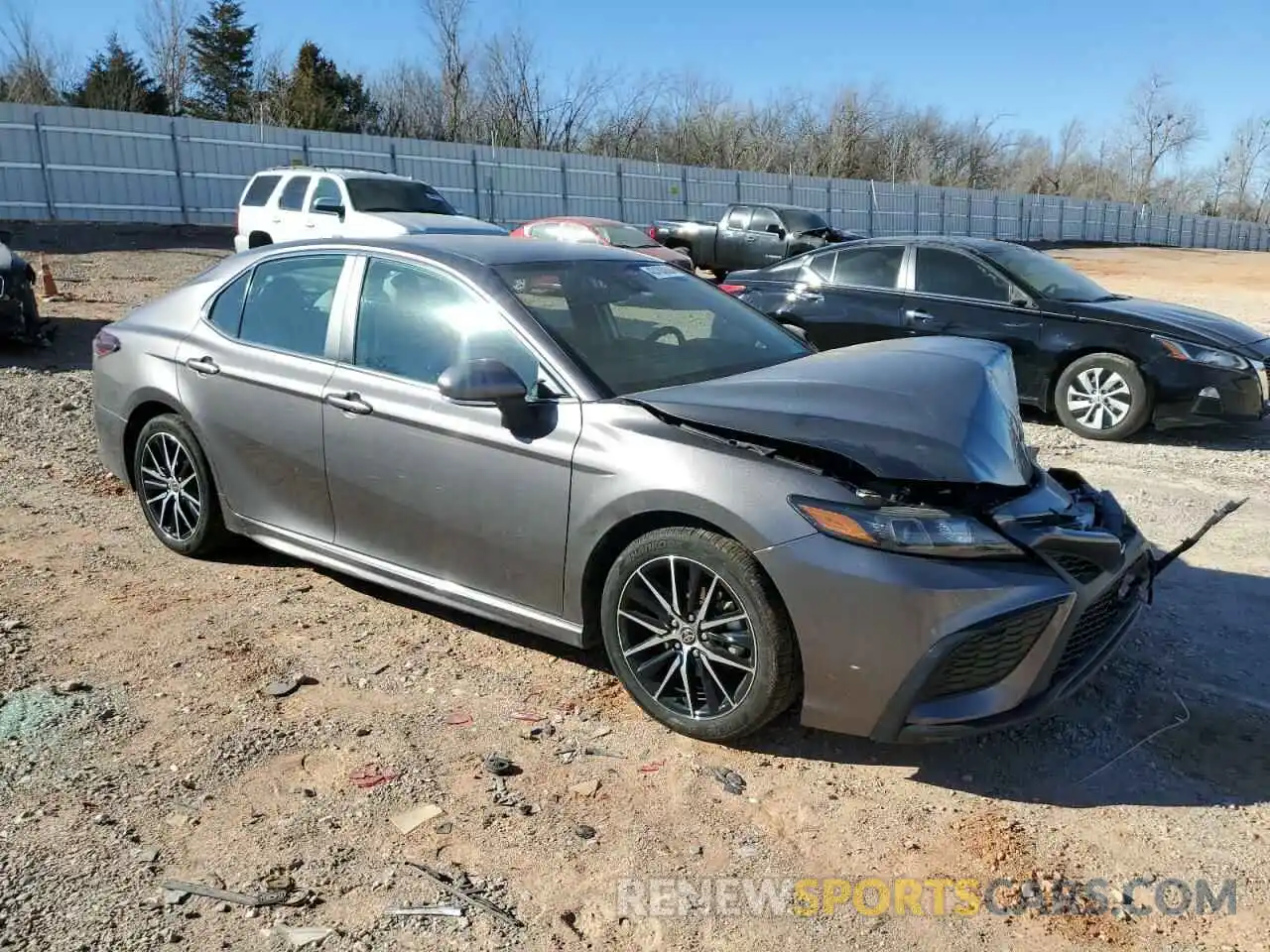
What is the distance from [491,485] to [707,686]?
3.44ft

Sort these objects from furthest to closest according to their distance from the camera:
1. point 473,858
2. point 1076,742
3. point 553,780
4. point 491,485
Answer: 1. point 491,485
2. point 1076,742
3. point 553,780
4. point 473,858

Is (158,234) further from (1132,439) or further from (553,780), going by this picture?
(553,780)

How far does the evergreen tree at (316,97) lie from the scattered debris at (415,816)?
4780 centimetres

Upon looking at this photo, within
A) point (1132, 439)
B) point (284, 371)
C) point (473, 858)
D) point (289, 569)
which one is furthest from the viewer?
point (1132, 439)

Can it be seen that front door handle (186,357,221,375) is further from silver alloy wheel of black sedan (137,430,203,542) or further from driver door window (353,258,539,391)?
driver door window (353,258,539,391)

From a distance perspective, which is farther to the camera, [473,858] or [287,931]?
[473,858]

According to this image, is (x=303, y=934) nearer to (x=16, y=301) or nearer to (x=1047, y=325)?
(x=1047, y=325)

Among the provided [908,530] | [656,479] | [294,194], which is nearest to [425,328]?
[656,479]

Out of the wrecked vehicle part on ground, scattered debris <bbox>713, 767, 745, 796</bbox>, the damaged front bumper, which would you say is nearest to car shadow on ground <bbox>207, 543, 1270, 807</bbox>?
scattered debris <bbox>713, 767, 745, 796</bbox>

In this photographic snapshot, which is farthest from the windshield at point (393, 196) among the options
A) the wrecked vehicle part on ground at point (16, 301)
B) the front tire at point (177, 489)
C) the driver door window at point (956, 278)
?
the front tire at point (177, 489)

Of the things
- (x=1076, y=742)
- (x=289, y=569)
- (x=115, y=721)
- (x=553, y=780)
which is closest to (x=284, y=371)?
(x=289, y=569)

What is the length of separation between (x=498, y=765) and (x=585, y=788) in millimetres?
315

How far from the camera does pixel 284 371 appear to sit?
14.4 feet

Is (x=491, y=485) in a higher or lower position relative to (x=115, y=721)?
higher
